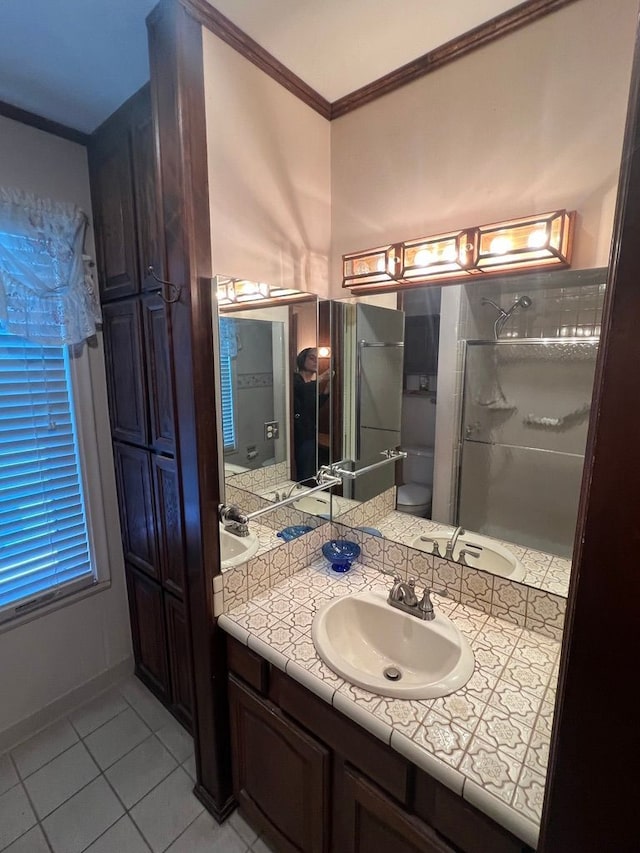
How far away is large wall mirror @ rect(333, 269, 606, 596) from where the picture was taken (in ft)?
3.69

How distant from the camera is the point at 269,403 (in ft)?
5.04

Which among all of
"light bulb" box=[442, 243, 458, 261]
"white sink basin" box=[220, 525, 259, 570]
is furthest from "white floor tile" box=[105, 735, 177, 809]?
"light bulb" box=[442, 243, 458, 261]

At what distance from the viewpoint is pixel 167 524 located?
1.66 metres

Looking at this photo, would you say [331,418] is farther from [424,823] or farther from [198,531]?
[424,823]

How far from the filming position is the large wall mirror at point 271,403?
1.31m

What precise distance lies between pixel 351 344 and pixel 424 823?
1.45m

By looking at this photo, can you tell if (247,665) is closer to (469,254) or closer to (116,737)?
(116,737)

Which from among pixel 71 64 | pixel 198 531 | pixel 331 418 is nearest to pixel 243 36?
pixel 71 64

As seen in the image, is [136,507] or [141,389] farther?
[136,507]

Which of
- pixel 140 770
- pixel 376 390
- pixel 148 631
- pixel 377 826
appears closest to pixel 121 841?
pixel 140 770

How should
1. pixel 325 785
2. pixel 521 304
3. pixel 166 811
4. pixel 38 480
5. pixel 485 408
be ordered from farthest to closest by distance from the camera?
pixel 38 480, pixel 166 811, pixel 485 408, pixel 521 304, pixel 325 785

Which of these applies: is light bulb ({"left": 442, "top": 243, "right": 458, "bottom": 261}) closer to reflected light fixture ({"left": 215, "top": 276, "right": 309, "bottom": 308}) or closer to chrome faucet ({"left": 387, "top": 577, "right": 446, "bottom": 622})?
reflected light fixture ({"left": 215, "top": 276, "right": 309, "bottom": 308})

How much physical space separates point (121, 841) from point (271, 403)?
65.4 inches

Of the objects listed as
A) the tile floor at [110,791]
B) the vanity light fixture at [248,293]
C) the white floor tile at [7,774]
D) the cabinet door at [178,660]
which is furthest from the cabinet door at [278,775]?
the vanity light fixture at [248,293]
